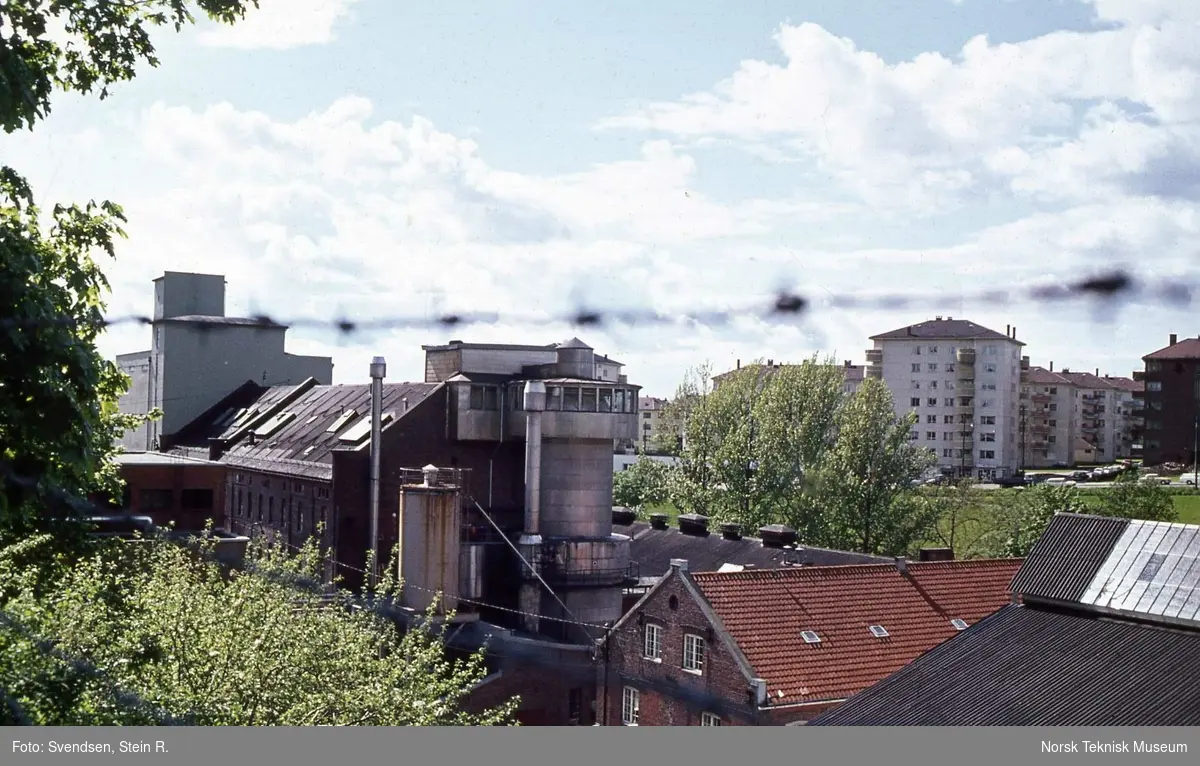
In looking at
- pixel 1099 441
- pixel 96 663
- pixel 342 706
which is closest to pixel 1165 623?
pixel 342 706

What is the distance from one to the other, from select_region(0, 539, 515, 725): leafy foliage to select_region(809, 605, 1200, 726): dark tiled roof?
14.4ft

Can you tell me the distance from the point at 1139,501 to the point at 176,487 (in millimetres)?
21386

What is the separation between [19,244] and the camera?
Result: 24.1 feet

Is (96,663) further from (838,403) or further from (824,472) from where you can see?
(838,403)

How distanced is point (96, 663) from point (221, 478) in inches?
546

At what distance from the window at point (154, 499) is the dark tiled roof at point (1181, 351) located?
16.4 metres

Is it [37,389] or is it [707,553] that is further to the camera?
[707,553]

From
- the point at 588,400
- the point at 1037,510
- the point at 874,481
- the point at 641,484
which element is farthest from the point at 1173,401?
the point at 641,484

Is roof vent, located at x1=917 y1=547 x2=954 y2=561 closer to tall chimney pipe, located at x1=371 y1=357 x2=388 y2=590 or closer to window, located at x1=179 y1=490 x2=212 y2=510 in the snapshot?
tall chimney pipe, located at x1=371 y1=357 x2=388 y2=590

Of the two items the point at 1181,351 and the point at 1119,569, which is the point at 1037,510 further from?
the point at 1181,351

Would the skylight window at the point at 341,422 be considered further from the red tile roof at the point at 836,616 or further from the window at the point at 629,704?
the red tile roof at the point at 836,616

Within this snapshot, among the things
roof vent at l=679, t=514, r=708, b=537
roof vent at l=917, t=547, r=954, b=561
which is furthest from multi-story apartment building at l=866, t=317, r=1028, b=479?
roof vent at l=917, t=547, r=954, b=561

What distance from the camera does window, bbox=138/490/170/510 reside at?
20.9 meters

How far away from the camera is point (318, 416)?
98.7 ft
